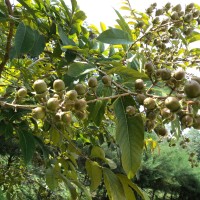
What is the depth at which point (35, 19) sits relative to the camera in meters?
1.00

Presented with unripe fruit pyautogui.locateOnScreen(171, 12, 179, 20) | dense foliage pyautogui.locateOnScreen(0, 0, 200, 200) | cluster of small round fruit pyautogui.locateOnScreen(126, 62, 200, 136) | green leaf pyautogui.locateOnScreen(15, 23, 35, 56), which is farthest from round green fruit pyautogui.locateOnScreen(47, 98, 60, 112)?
unripe fruit pyautogui.locateOnScreen(171, 12, 179, 20)

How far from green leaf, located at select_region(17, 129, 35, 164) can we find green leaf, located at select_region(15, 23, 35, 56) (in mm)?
345

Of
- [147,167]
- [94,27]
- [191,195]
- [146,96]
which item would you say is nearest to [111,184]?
[146,96]

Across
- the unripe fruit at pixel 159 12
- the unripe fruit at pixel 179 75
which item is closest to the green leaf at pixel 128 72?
the unripe fruit at pixel 179 75

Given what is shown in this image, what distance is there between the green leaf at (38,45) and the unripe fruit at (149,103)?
1.53ft

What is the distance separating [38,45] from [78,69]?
0.23 meters

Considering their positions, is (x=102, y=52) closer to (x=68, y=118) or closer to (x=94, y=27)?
(x=94, y=27)

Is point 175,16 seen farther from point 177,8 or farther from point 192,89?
point 192,89

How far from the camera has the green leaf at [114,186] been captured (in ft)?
3.25

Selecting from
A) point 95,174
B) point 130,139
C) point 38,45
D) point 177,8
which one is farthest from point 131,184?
point 177,8

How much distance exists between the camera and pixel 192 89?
0.60m

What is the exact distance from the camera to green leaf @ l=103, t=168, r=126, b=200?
0.99 m

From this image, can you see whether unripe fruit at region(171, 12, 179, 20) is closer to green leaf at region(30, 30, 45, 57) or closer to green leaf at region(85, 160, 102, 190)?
→ green leaf at region(30, 30, 45, 57)

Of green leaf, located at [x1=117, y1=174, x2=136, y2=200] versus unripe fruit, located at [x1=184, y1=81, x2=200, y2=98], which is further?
green leaf, located at [x1=117, y1=174, x2=136, y2=200]
